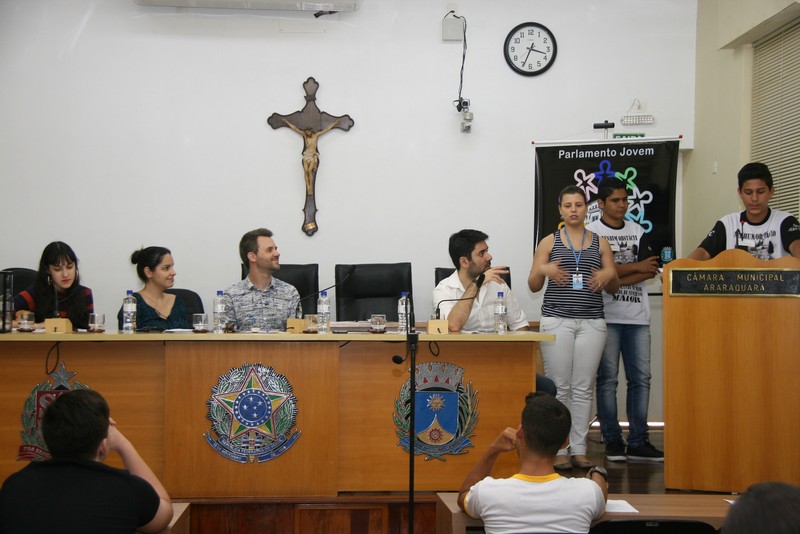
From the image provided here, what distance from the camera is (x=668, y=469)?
13.0 feet

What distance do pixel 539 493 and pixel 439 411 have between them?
5.03ft

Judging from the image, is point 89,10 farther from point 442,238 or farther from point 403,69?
point 442,238

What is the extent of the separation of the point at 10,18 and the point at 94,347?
11.7 ft

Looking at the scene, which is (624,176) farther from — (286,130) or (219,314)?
(219,314)

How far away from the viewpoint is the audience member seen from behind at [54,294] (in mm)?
4273

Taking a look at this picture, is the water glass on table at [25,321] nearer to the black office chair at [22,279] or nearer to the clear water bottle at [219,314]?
the clear water bottle at [219,314]

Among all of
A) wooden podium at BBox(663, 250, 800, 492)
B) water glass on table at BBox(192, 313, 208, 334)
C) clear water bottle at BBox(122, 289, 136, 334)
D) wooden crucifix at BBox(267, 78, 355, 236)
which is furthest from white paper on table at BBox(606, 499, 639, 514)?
wooden crucifix at BBox(267, 78, 355, 236)

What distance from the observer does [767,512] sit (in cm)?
122

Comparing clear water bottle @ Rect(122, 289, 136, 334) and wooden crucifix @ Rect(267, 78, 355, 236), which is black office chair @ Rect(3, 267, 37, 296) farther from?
wooden crucifix @ Rect(267, 78, 355, 236)

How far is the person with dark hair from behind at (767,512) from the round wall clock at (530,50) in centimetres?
532

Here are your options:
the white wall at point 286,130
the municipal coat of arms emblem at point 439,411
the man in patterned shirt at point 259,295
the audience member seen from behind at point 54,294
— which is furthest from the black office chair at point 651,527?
the white wall at point 286,130

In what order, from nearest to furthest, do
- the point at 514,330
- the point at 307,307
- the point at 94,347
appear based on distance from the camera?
the point at 94,347
the point at 514,330
the point at 307,307

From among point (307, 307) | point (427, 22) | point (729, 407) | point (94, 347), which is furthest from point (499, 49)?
point (94, 347)

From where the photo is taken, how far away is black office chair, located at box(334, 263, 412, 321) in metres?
5.19
